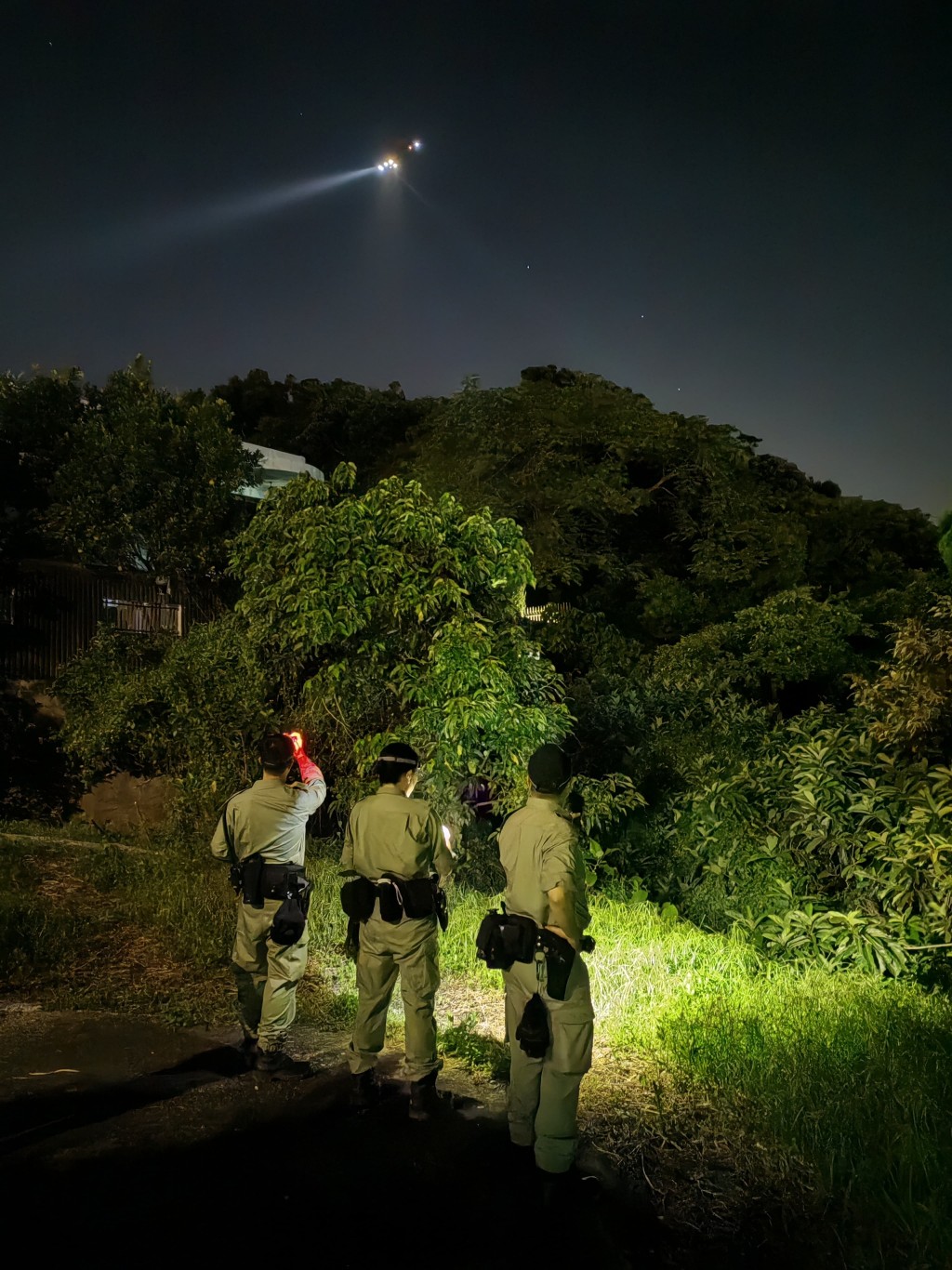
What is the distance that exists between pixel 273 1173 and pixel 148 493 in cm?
1111

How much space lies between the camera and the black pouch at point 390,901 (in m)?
4.60

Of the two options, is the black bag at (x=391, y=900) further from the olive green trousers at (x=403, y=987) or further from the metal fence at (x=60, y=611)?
the metal fence at (x=60, y=611)

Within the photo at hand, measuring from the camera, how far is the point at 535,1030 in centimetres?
384

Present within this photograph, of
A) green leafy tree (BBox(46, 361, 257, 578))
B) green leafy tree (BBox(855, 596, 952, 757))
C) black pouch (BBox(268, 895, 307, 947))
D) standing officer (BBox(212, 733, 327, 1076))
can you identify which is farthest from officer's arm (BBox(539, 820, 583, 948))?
green leafy tree (BBox(46, 361, 257, 578))

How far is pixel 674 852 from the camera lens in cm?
874

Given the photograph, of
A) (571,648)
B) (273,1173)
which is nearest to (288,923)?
(273,1173)

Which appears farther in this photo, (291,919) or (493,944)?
(291,919)

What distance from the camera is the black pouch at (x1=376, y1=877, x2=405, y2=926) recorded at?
15.1ft

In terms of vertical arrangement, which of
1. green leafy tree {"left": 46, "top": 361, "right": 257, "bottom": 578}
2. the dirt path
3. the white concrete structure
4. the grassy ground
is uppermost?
the white concrete structure

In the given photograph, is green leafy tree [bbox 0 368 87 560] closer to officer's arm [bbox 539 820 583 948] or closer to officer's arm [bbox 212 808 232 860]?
officer's arm [bbox 212 808 232 860]

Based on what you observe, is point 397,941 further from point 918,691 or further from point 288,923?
point 918,691

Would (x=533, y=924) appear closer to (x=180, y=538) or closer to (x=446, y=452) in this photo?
(x=180, y=538)

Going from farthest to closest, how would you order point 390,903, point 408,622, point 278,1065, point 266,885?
point 408,622 → point 266,885 → point 278,1065 → point 390,903

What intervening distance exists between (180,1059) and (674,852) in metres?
5.03
